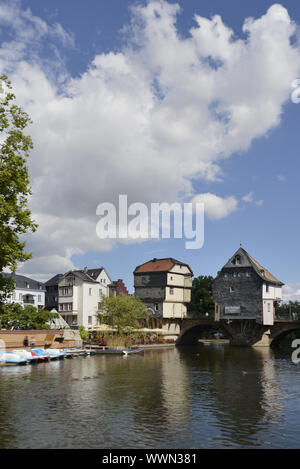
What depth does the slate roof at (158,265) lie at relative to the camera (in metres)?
104

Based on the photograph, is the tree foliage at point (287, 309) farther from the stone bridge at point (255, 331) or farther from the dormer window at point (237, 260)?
the dormer window at point (237, 260)

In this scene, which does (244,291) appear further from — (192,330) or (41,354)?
(41,354)

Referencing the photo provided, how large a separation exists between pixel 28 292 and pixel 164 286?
33.0 metres

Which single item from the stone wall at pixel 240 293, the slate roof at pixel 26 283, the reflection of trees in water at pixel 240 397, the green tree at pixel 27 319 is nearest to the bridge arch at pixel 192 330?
the stone wall at pixel 240 293

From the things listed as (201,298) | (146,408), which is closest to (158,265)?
(201,298)

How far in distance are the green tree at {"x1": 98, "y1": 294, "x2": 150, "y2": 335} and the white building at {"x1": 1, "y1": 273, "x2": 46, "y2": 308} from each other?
29776 mm

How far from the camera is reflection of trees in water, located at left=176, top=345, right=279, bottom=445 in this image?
23.1 m

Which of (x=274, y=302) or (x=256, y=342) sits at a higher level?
(x=274, y=302)

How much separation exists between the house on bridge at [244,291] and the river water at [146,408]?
1720 inches

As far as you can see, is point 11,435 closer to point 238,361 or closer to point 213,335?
point 238,361

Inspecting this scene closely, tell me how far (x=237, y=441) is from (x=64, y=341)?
55393 millimetres

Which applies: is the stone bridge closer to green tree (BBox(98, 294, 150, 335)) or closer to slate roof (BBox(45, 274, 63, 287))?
green tree (BBox(98, 294, 150, 335))
